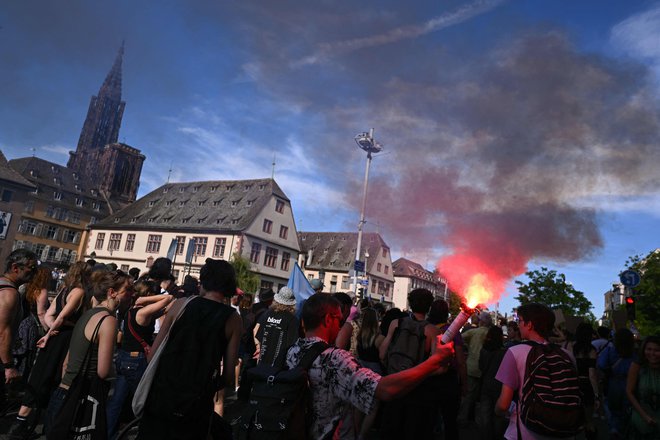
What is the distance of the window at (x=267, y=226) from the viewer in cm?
5091

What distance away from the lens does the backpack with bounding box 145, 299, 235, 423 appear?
3.21 m

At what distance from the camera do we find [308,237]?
70.1 m

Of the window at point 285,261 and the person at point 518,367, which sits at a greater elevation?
the window at point 285,261

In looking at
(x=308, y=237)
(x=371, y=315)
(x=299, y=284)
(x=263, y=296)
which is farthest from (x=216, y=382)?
(x=308, y=237)

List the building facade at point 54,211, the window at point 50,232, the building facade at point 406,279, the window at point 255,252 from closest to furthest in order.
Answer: the window at point 255,252 → the building facade at point 54,211 → the window at point 50,232 → the building facade at point 406,279

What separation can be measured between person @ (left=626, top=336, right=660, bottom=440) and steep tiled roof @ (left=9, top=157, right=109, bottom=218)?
74.5 meters

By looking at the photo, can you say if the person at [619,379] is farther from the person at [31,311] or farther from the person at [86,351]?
the person at [31,311]

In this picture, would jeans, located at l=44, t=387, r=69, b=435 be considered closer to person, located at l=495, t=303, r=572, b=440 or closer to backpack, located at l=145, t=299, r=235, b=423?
backpack, located at l=145, t=299, r=235, b=423

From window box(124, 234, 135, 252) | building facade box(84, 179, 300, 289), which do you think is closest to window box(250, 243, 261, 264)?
building facade box(84, 179, 300, 289)

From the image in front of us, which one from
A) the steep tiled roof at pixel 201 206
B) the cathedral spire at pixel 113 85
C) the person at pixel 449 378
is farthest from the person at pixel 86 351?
the cathedral spire at pixel 113 85

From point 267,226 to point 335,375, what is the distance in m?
49.0

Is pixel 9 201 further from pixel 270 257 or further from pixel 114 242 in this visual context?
pixel 270 257

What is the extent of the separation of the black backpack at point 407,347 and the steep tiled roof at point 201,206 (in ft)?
144

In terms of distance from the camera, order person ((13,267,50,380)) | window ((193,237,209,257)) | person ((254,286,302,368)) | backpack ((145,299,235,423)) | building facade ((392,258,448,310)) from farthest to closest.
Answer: building facade ((392,258,448,310)) < window ((193,237,209,257)) < person ((13,267,50,380)) < person ((254,286,302,368)) < backpack ((145,299,235,423))
